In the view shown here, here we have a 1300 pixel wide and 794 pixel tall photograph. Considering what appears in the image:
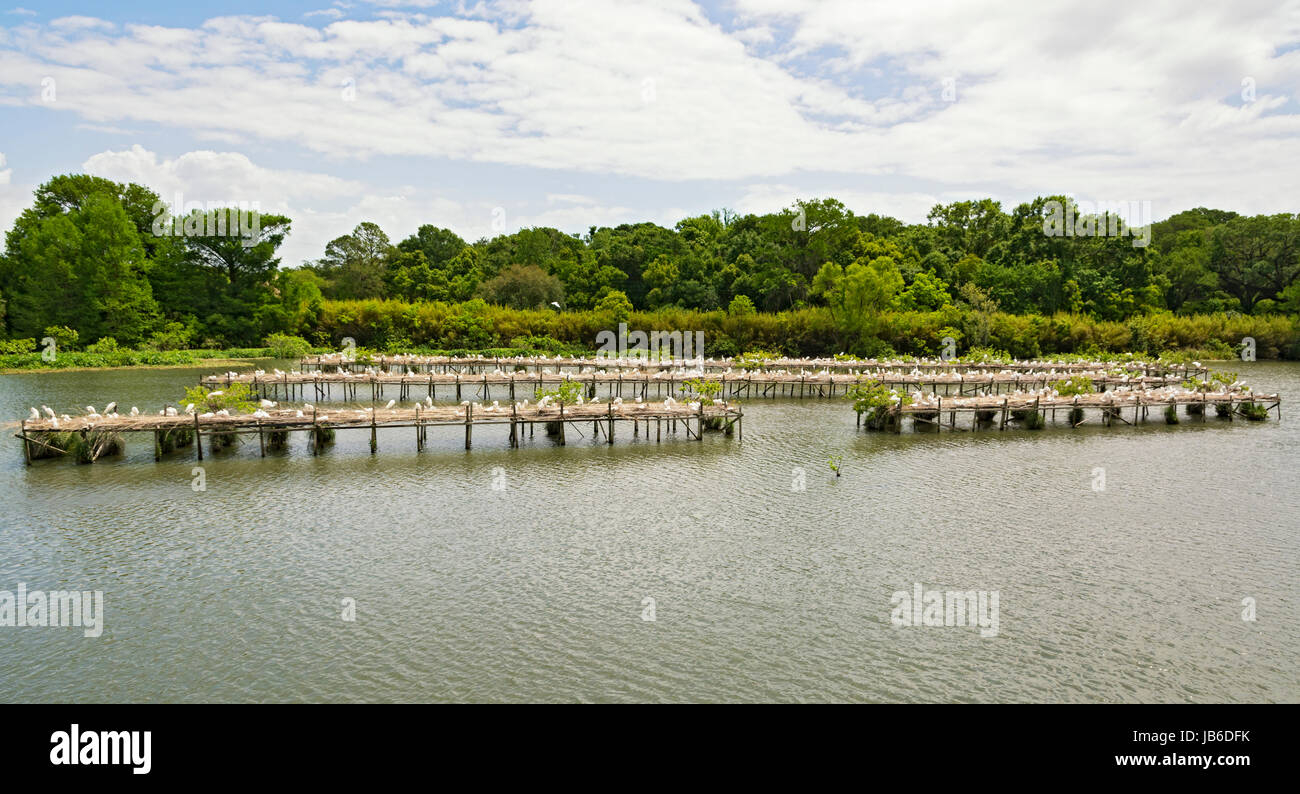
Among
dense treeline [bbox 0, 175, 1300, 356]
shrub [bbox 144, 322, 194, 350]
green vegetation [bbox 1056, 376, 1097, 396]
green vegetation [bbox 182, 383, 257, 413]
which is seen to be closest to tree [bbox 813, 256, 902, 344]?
dense treeline [bbox 0, 175, 1300, 356]

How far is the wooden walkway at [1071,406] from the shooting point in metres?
26.9

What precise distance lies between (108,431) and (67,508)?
523 cm

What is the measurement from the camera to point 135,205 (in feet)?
179

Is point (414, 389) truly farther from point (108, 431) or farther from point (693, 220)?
point (693, 220)

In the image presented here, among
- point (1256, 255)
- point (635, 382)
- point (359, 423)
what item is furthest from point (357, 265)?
point (1256, 255)

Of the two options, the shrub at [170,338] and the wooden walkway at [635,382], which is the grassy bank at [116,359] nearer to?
the shrub at [170,338]

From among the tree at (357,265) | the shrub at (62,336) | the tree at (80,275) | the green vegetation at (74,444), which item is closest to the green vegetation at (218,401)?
the green vegetation at (74,444)

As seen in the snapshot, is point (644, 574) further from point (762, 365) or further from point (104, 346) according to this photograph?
point (104, 346)

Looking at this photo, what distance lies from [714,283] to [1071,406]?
34.4 m

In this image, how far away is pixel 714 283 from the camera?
6062cm

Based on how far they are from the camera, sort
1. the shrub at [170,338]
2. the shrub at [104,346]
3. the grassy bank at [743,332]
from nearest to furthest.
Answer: the shrub at [104,346]
the shrub at [170,338]
the grassy bank at [743,332]

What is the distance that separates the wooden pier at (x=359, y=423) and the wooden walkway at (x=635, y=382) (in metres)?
8.81

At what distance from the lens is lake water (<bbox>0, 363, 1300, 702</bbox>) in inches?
372

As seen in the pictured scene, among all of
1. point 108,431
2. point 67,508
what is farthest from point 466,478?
point 108,431
